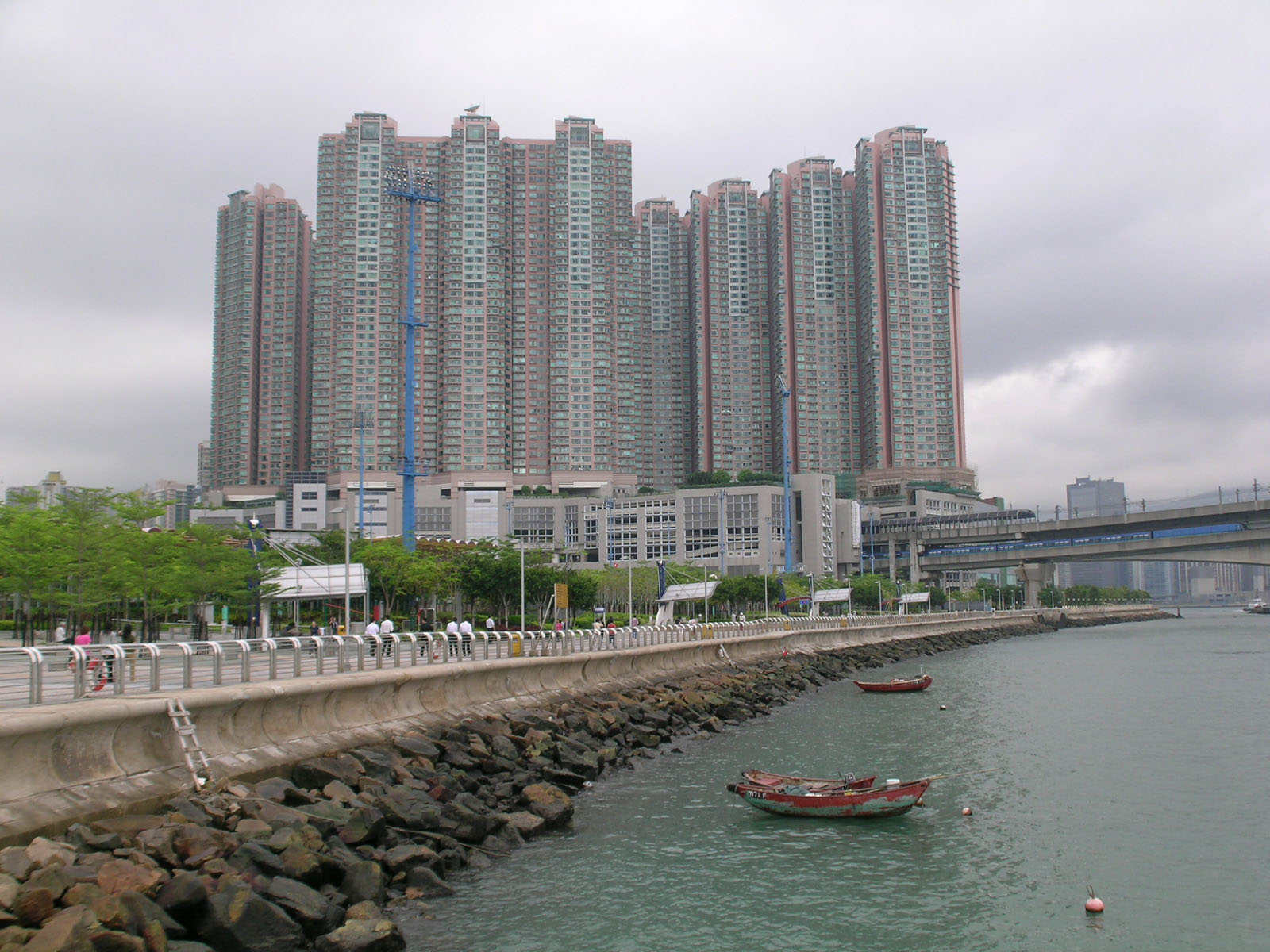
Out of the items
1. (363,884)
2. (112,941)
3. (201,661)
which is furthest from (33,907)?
(201,661)

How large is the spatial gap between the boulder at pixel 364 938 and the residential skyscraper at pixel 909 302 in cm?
18270

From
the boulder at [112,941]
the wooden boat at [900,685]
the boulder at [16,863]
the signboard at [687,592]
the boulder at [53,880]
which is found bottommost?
the wooden boat at [900,685]

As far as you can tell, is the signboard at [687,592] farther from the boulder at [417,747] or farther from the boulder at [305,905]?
the boulder at [305,905]

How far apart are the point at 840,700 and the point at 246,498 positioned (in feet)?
512

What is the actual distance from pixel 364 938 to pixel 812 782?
1524 centimetres

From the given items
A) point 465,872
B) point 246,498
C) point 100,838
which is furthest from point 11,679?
point 246,498

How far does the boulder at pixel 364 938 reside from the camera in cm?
1614

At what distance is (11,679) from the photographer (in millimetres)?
18641

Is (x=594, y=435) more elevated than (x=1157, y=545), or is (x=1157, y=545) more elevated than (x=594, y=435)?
(x=594, y=435)

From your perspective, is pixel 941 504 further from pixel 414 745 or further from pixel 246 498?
pixel 414 745

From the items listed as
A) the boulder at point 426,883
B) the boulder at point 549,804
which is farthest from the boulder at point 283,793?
the boulder at point 549,804

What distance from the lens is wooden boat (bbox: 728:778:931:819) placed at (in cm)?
2702

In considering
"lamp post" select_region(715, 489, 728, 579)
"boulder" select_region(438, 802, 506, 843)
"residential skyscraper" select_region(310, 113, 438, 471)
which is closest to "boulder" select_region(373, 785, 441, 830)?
"boulder" select_region(438, 802, 506, 843)

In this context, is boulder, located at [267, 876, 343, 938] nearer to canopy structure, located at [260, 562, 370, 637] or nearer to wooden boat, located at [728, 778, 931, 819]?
wooden boat, located at [728, 778, 931, 819]
